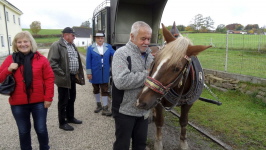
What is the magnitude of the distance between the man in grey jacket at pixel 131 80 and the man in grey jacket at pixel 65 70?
197 cm

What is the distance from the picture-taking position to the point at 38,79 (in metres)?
2.50

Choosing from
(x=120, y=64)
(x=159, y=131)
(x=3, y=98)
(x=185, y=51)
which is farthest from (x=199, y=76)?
(x=3, y=98)

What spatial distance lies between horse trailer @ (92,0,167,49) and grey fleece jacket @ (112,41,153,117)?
3.69 meters

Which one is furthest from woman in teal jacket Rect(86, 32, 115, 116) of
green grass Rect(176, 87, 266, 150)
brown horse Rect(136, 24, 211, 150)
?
brown horse Rect(136, 24, 211, 150)

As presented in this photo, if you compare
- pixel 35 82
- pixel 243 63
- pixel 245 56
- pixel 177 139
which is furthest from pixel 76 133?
pixel 245 56

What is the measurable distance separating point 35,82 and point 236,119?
4.13 meters

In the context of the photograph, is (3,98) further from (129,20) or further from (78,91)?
(129,20)

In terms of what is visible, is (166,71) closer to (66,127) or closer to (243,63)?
(66,127)

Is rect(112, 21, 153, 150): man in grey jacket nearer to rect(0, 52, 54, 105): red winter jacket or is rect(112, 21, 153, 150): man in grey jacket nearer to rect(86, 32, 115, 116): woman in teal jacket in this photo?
rect(0, 52, 54, 105): red winter jacket

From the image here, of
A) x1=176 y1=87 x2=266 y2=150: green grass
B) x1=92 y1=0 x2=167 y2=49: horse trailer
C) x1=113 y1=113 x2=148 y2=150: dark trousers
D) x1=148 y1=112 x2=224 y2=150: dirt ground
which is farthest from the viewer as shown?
x1=92 y1=0 x2=167 y2=49: horse trailer

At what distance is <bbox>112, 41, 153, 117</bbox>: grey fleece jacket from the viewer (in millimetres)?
1746

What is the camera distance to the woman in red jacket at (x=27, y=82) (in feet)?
7.85

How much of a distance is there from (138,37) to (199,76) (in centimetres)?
131

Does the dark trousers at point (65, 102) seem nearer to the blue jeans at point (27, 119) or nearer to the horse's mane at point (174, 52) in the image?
the blue jeans at point (27, 119)
